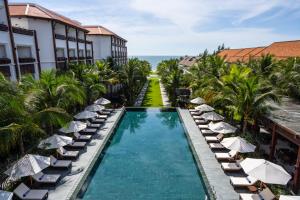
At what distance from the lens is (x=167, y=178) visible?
44.7 ft

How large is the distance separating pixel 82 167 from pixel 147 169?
3898 mm

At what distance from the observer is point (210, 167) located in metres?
14.5

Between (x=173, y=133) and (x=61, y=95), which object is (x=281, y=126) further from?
(x=61, y=95)

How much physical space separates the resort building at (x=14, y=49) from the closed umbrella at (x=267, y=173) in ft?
56.4

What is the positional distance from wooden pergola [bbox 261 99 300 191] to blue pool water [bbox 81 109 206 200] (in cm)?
476

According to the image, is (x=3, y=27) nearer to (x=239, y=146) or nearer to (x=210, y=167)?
(x=210, y=167)

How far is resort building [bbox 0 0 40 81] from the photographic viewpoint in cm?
1731

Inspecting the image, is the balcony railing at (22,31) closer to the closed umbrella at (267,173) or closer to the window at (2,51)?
the window at (2,51)

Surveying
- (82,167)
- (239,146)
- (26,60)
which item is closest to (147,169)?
(82,167)

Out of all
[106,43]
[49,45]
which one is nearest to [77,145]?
[49,45]

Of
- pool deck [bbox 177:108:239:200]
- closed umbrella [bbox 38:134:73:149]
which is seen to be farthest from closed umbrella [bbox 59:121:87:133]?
pool deck [bbox 177:108:239:200]

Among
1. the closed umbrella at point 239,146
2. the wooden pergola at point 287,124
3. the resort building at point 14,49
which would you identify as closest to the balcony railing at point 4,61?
the resort building at point 14,49

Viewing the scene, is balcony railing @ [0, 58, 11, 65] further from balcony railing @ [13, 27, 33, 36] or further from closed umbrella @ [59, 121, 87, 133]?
closed umbrella @ [59, 121, 87, 133]

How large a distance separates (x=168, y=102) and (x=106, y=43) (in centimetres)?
2032
